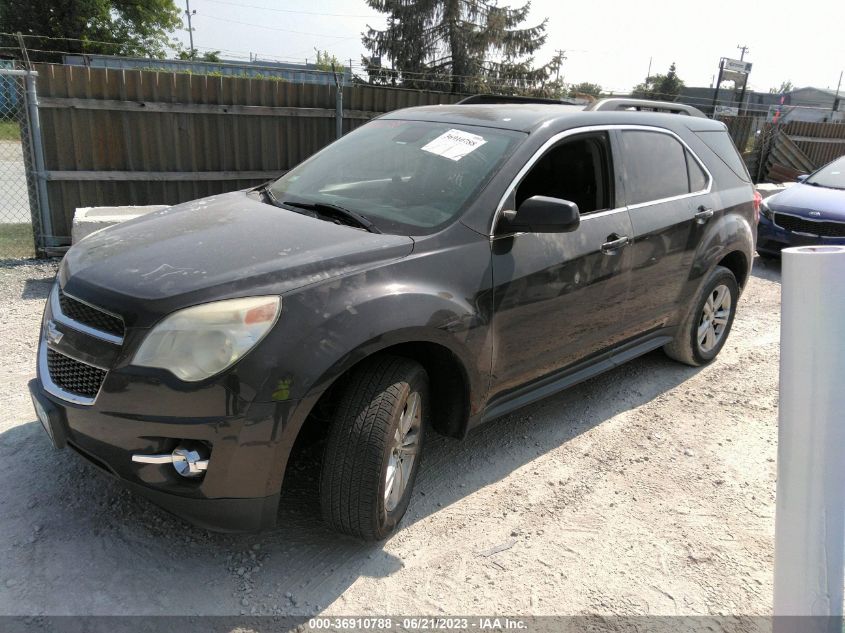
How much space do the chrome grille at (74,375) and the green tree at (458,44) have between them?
2425 cm

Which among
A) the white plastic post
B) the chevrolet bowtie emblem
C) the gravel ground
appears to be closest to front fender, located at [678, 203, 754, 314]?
the gravel ground

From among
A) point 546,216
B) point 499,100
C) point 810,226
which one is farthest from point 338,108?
point 546,216

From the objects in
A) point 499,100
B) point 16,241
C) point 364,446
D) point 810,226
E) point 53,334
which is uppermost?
point 499,100

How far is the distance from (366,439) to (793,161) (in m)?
16.3

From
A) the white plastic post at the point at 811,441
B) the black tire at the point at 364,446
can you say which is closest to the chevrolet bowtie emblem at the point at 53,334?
the black tire at the point at 364,446

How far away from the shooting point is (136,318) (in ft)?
7.97

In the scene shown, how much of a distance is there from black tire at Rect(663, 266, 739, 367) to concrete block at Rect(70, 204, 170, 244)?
4.43m

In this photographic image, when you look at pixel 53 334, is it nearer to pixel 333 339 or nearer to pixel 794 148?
pixel 333 339

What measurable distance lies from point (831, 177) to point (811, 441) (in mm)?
8575

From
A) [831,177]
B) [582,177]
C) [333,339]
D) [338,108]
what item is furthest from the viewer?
[831,177]

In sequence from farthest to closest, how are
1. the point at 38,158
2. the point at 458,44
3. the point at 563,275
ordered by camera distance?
the point at 458,44 → the point at 38,158 → the point at 563,275

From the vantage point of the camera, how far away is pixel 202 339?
7.83 ft

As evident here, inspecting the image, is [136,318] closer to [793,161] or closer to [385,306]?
[385,306]

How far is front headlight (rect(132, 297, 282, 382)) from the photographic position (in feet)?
7.77
